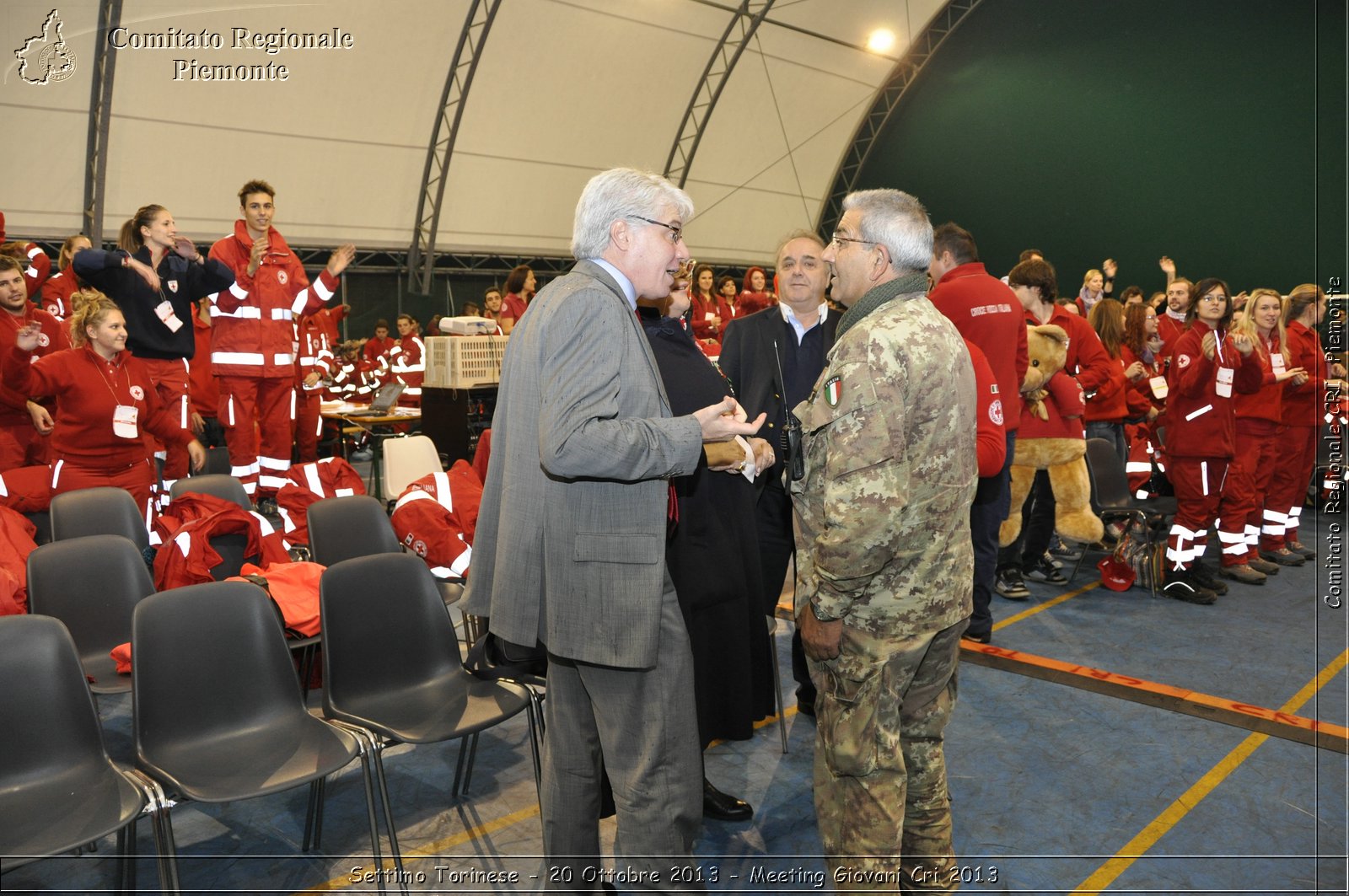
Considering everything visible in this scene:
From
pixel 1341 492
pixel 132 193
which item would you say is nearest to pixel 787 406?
pixel 1341 492

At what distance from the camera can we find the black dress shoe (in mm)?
3016

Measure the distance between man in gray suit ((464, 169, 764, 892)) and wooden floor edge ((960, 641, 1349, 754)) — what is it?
2649 mm

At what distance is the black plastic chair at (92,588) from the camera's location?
10.5ft

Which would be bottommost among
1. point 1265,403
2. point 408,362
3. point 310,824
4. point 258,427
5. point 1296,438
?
point 310,824

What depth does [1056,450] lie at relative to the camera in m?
5.38

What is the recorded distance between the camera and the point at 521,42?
13195mm

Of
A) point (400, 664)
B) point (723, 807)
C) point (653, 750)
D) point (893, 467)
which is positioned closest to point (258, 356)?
point (400, 664)

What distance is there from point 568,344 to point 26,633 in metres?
1.74

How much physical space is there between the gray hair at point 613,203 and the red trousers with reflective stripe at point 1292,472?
587 centimetres

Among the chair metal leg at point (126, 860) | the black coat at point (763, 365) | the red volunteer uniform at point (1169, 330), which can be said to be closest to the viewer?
the chair metal leg at point (126, 860)

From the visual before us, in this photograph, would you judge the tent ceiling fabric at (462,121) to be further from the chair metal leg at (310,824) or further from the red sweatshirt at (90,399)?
the chair metal leg at (310,824)

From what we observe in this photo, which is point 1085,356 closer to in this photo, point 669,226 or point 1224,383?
point 1224,383

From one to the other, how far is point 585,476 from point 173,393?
4.77m

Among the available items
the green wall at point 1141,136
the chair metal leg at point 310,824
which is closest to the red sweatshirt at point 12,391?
the chair metal leg at point 310,824
